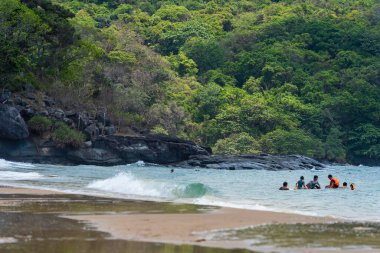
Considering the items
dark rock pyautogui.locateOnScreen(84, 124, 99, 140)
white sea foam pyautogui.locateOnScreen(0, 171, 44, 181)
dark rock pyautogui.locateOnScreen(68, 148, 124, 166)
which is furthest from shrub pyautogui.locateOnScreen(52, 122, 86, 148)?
white sea foam pyautogui.locateOnScreen(0, 171, 44, 181)

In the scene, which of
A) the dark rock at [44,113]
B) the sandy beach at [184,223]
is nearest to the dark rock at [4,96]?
the dark rock at [44,113]

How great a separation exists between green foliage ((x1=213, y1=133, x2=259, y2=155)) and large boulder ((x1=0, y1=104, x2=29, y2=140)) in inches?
1220

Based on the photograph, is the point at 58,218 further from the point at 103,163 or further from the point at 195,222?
the point at 103,163

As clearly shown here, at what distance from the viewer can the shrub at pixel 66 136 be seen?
51.7 meters

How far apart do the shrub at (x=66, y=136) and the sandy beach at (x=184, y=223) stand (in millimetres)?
31038

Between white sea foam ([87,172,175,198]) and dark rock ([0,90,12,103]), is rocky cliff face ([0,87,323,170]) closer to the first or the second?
dark rock ([0,90,12,103])

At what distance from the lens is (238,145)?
2968 inches

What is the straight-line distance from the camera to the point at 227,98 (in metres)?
85.7

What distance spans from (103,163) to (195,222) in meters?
39.1

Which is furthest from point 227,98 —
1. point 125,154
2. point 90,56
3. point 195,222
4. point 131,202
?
point 195,222

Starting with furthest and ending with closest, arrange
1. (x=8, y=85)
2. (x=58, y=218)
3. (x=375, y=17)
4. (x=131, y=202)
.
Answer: (x=375, y=17), (x=8, y=85), (x=131, y=202), (x=58, y=218)

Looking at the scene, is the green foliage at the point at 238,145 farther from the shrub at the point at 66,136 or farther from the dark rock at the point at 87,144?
the shrub at the point at 66,136

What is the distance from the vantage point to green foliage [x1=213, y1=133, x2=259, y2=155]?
7519 centimetres

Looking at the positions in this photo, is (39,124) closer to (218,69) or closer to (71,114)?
(71,114)
